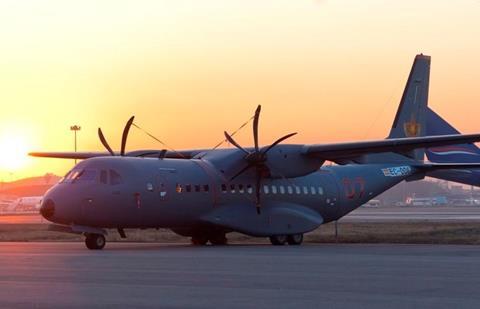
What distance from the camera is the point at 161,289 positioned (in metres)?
16.0

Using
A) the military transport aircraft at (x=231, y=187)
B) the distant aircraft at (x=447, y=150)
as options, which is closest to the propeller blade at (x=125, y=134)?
the military transport aircraft at (x=231, y=187)

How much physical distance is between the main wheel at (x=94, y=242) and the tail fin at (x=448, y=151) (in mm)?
33217

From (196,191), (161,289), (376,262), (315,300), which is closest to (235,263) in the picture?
(376,262)

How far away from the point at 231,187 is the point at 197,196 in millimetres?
1685

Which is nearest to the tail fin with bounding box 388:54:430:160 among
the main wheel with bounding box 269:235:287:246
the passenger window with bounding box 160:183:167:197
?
the main wheel with bounding box 269:235:287:246

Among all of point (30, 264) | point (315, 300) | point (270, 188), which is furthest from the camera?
point (270, 188)

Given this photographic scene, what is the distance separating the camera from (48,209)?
99.3 ft

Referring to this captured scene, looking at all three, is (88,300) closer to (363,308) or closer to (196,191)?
(363,308)

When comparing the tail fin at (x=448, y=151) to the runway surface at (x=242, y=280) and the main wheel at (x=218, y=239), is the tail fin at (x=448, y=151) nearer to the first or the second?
the main wheel at (x=218, y=239)

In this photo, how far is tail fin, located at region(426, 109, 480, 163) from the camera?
59969 mm

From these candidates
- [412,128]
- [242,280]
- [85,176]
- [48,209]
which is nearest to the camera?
[242,280]

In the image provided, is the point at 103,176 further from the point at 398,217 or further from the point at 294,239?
the point at 398,217

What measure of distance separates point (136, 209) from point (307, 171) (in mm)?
7010

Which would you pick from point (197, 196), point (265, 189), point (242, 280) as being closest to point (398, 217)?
point (265, 189)
